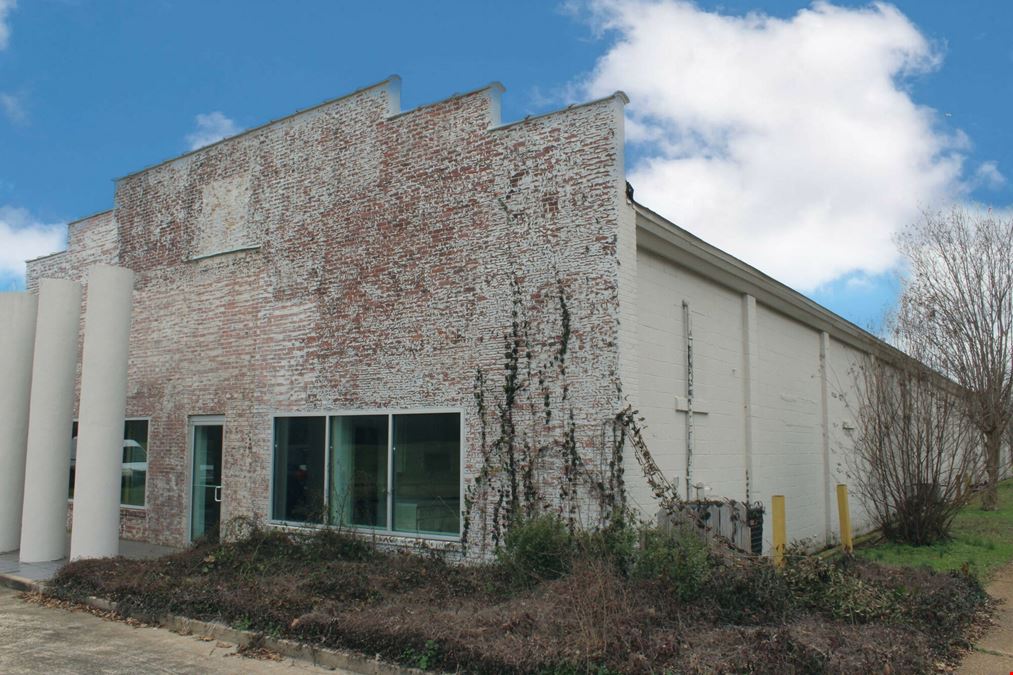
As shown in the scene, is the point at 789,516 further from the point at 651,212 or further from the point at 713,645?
the point at 713,645

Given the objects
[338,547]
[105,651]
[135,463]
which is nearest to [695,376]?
[338,547]

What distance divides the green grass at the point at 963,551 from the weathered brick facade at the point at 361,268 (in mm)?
6200

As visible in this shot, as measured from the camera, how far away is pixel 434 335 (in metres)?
11.0

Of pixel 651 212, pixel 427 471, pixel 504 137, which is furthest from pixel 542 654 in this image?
pixel 504 137

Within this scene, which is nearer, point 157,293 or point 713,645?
point 713,645

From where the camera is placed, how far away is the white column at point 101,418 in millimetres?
11633

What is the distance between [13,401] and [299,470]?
5368mm

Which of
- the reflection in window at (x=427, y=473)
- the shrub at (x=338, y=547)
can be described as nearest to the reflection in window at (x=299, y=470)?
the shrub at (x=338, y=547)

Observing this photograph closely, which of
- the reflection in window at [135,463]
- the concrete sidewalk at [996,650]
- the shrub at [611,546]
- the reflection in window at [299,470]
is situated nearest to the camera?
the concrete sidewalk at [996,650]

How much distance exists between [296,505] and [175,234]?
5.98 meters

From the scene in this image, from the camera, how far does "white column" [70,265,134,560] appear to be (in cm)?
1163

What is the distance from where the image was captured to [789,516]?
1413 centimetres

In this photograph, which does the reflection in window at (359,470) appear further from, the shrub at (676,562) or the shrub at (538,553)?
the shrub at (676,562)

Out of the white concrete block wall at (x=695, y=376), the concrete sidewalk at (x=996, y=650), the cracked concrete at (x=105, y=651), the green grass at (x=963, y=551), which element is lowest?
the cracked concrete at (x=105, y=651)
